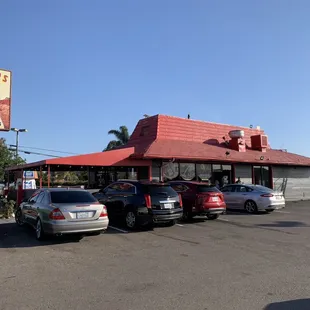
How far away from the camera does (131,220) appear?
38.3 feet

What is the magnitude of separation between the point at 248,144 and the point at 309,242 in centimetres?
1804

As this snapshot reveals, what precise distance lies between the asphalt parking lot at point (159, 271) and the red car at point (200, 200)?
212 cm

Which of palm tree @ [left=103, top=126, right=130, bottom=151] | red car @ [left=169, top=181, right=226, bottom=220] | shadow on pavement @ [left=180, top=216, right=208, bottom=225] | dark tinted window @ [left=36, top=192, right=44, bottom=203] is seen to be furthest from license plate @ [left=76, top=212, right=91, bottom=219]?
palm tree @ [left=103, top=126, right=130, bottom=151]

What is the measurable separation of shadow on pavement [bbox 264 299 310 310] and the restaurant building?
44.5ft

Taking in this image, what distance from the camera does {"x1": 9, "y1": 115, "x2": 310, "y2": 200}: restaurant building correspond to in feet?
64.0

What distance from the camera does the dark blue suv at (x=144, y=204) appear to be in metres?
11.3

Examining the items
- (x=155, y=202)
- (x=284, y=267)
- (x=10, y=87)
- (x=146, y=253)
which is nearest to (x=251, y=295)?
(x=284, y=267)

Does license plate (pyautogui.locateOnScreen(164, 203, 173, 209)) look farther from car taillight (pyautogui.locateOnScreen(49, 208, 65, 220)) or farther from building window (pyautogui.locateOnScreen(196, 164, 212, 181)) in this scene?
building window (pyautogui.locateOnScreen(196, 164, 212, 181))

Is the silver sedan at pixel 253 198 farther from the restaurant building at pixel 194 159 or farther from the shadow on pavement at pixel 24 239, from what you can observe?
the shadow on pavement at pixel 24 239

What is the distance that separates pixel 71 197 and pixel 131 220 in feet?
8.45

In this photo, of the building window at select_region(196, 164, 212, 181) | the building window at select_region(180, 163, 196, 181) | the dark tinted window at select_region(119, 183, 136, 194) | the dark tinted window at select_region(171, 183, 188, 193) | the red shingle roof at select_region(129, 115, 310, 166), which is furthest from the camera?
the building window at select_region(196, 164, 212, 181)

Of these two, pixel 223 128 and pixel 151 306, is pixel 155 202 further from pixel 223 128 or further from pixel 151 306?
pixel 223 128

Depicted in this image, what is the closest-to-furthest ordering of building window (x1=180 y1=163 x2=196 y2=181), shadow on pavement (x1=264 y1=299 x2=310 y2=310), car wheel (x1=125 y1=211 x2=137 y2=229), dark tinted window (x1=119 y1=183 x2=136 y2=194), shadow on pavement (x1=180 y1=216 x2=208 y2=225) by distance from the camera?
1. shadow on pavement (x1=264 y1=299 x2=310 y2=310)
2. car wheel (x1=125 y1=211 x2=137 y2=229)
3. dark tinted window (x1=119 y1=183 x2=136 y2=194)
4. shadow on pavement (x1=180 y1=216 x2=208 y2=225)
5. building window (x1=180 y1=163 x2=196 y2=181)

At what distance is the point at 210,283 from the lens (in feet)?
19.4
